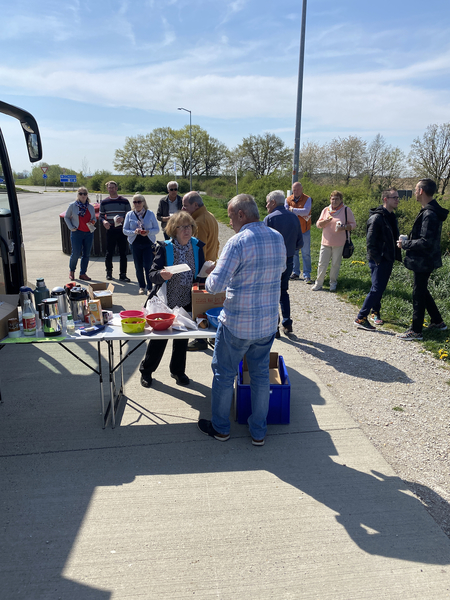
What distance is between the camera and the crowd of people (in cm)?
320

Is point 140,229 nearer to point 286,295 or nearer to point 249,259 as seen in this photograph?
point 286,295

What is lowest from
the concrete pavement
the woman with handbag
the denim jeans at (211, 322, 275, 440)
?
the concrete pavement

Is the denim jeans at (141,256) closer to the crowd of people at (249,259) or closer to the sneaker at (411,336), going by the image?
the crowd of people at (249,259)

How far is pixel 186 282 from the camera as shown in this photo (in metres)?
4.40

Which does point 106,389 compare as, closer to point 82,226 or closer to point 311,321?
point 311,321

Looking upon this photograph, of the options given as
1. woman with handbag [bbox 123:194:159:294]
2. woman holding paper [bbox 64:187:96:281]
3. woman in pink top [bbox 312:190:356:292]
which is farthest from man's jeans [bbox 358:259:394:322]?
woman holding paper [bbox 64:187:96:281]

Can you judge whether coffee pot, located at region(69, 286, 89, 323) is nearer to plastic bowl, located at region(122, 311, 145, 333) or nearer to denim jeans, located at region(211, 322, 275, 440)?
plastic bowl, located at region(122, 311, 145, 333)

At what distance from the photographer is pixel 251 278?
3.15 meters

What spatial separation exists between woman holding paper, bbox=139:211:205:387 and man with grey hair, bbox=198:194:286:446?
92cm

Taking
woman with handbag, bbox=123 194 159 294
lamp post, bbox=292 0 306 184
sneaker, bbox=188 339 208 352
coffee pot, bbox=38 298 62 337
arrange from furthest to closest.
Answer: lamp post, bbox=292 0 306 184 → woman with handbag, bbox=123 194 159 294 → sneaker, bbox=188 339 208 352 → coffee pot, bbox=38 298 62 337

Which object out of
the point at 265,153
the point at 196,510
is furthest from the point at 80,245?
the point at 265,153

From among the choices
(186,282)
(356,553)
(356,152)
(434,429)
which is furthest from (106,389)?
(356,152)

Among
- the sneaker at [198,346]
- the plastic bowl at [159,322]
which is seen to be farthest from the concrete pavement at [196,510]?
the sneaker at [198,346]

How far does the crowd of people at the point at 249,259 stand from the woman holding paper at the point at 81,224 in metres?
0.02
